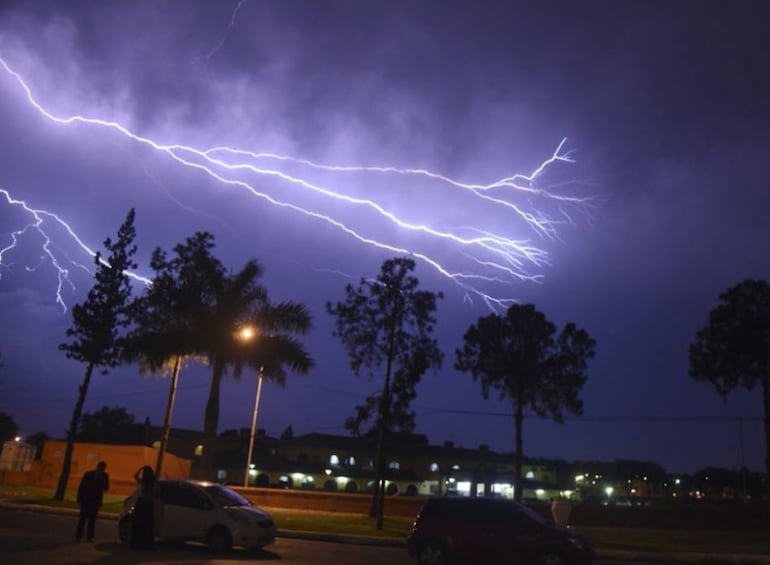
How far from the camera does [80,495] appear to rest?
14695 mm

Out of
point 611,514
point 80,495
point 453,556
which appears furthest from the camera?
point 611,514

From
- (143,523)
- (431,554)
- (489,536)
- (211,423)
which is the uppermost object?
(211,423)

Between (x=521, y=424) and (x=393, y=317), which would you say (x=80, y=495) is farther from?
(x=521, y=424)

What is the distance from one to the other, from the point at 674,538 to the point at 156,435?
57802 millimetres

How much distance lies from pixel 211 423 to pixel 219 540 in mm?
11889

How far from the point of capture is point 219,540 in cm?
1438

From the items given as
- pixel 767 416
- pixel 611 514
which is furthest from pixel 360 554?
pixel 767 416

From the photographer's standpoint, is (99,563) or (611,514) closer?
(99,563)

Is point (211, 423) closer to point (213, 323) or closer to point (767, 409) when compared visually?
point (213, 323)

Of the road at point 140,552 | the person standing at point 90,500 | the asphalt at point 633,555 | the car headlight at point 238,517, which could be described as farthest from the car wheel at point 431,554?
the person standing at point 90,500

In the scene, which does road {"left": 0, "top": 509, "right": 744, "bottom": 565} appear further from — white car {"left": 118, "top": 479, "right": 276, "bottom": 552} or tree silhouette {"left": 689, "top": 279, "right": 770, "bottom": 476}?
tree silhouette {"left": 689, "top": 279, "right": 770, "bottom": 476}

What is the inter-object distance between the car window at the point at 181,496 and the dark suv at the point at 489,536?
4458mm

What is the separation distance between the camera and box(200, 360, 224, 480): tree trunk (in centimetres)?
2577

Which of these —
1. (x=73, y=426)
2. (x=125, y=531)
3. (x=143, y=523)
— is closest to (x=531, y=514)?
(x=143, y=523)
